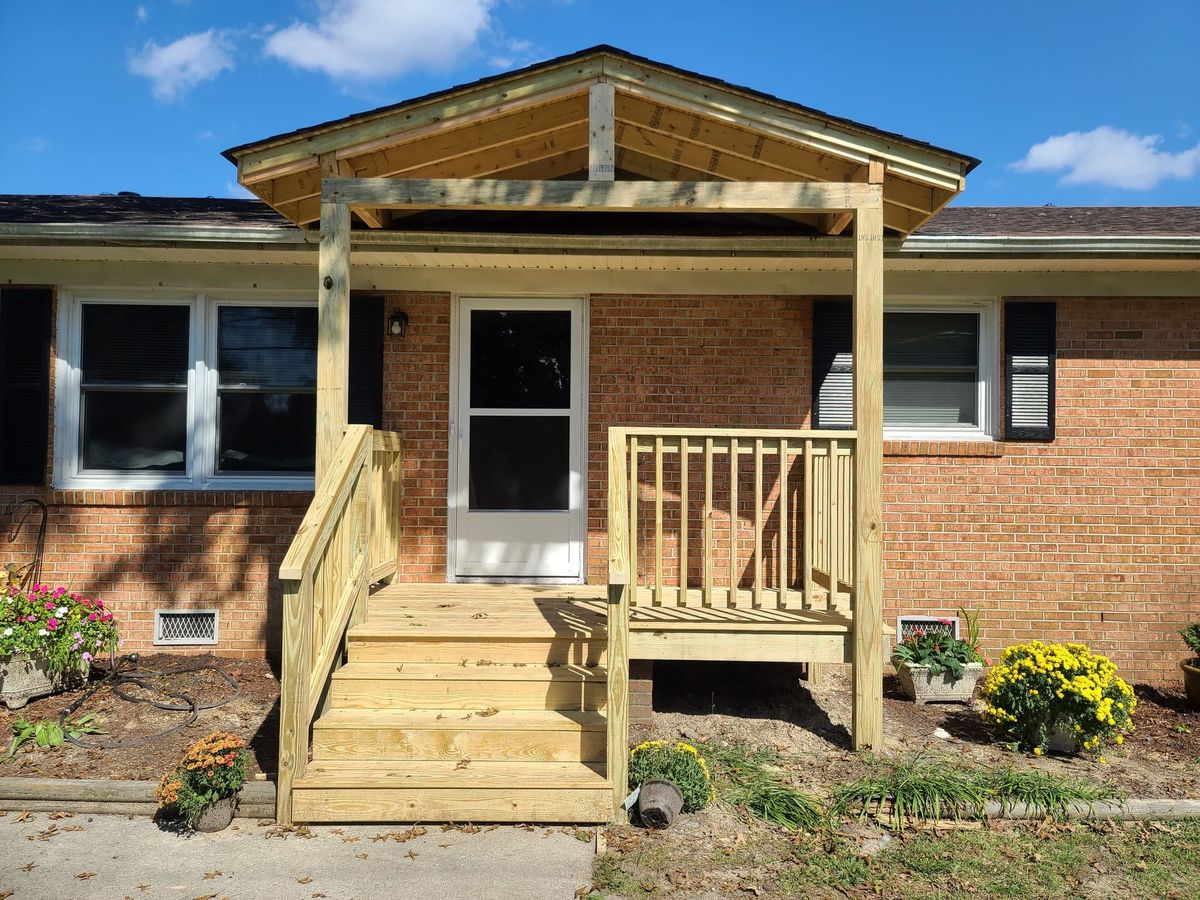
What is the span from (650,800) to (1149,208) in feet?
22.9

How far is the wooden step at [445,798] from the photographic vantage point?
3.69 metres

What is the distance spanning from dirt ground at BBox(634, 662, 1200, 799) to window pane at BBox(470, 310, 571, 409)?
7.25ft

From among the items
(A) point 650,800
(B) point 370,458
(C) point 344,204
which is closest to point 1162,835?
(A) point 650,800

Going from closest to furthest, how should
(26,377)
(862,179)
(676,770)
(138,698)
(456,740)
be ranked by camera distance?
1. (676,770)
2. (456,740)
3. (862,179)
4. (138,698)
5. (26,377)

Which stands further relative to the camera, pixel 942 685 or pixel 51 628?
pixel 942 685

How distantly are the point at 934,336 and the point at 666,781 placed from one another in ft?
13.3

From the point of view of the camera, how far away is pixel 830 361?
20.0 ft

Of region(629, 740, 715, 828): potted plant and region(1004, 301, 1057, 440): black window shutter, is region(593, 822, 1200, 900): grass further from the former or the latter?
region(1004, 301, 1057, 440): black window shutter

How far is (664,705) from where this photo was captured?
5.15 meters

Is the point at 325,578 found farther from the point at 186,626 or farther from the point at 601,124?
the point at 601,124

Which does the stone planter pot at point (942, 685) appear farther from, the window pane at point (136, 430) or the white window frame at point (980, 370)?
the window pane at point (136, 430)

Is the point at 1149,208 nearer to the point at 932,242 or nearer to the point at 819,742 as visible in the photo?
the point at 932,242

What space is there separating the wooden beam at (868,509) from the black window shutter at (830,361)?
5.38ft

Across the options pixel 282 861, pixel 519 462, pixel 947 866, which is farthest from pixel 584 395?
pixel 947 866
